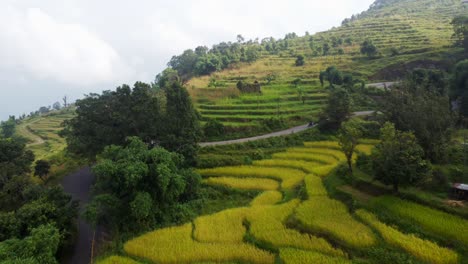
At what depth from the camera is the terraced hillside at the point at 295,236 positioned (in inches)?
533

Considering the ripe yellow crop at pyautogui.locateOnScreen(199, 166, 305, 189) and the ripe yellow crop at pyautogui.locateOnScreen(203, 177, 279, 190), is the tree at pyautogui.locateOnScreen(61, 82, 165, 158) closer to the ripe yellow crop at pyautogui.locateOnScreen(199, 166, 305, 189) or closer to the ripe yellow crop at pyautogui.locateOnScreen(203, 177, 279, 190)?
the ripe yellow crop at pyautogui.locateOnScreen(199, 166, 305, 189)

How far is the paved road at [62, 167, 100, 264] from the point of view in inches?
696

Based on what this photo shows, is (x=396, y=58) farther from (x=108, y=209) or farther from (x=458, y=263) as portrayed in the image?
(x=108, y=209)

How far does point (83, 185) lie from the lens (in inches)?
1099

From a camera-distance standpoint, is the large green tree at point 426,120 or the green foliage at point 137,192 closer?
the green foliage at point 137,192

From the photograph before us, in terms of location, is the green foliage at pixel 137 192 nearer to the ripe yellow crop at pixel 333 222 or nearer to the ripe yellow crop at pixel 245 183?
the ripe yellow crop at pixel 245 183

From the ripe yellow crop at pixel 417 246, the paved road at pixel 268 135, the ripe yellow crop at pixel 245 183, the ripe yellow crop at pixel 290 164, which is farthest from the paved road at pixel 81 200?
the ripe yellow crop at pixel 417 246

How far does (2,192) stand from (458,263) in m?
28.6

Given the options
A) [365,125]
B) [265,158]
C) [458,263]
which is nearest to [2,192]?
[265,158]

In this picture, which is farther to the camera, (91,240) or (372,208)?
(91,240)

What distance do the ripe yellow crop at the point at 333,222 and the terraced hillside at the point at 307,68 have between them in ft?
60.7

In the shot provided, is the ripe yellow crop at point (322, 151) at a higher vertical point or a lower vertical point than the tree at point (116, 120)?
lower

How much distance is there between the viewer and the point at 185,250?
15.3 meters

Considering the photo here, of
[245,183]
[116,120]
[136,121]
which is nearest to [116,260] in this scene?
[245,183]
